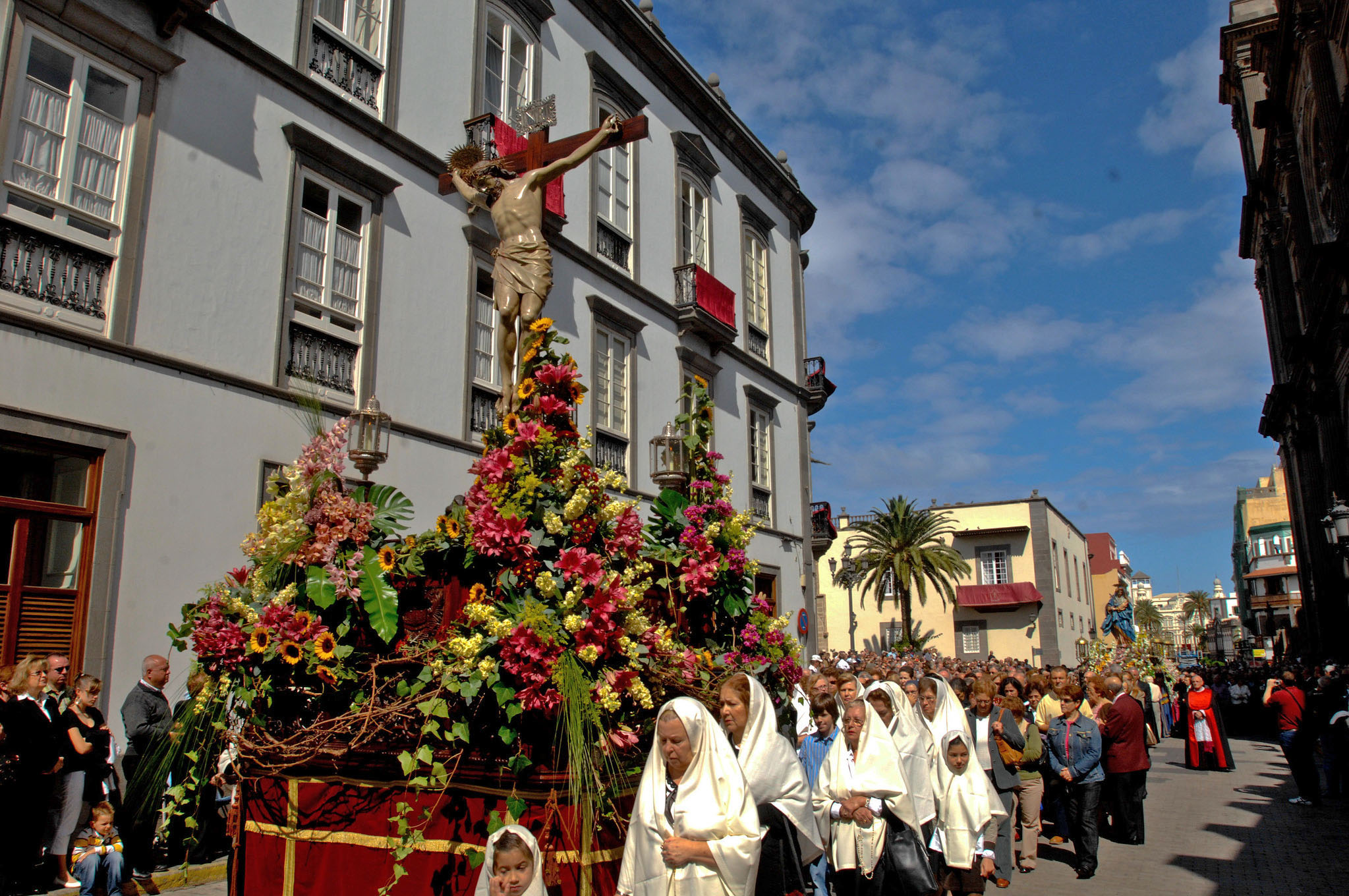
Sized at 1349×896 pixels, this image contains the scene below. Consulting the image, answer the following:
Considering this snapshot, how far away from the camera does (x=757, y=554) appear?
20.6 m

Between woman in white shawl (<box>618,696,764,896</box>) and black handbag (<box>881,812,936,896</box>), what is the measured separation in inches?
94.4

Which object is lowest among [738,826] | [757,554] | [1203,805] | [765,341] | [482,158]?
[1203,805]

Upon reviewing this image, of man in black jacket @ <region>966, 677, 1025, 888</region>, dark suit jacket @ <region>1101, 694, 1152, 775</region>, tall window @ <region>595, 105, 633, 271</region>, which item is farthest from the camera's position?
tall window @ <region>595, 105, 633, 271</region>

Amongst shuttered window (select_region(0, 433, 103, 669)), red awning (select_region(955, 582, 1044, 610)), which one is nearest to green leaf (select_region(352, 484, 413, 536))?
shuttered window (select_region(0, 433, 103, 669))

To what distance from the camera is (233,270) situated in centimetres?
1040

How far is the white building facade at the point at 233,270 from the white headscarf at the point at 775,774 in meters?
2.18

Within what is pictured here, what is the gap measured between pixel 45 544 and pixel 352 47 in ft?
23.0

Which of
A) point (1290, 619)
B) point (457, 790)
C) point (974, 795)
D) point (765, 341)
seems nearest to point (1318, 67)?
point (765, 341)

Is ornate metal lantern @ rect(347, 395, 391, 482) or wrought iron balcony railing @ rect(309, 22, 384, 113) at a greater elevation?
wrought iron balcony railing @ rect(309, 22, 384, 113)

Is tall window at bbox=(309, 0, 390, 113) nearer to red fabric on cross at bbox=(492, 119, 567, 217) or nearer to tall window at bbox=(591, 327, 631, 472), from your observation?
red fabric on cross at bbox=(492, 119, 567, 217)

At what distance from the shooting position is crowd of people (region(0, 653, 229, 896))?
7168 millimetres

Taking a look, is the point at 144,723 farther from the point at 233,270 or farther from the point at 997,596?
the point at 997,596

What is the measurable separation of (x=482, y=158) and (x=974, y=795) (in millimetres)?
6117

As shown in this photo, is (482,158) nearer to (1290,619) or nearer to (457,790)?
(457,790)
